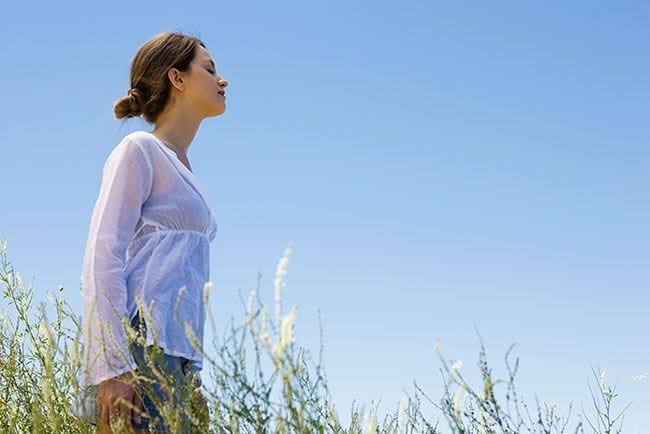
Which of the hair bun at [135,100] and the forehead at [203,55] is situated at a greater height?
the forehead at [203,55]

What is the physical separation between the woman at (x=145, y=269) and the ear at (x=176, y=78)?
9cm

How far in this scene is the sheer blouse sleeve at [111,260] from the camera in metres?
2.42

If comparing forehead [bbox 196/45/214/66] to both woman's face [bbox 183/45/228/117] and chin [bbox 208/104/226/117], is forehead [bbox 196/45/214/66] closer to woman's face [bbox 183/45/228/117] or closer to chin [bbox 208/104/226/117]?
woman's face [bbox 183/45/228/117]

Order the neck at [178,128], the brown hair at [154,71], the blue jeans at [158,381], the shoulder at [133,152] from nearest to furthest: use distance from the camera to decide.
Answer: the blue jeans at [158,381] → the shoulder at [133,152] → the neck at [178,128] → the brown hair at [154,71]

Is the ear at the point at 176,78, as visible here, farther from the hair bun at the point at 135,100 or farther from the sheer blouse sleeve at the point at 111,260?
the sheer blouse sleeve at the point at 111,260

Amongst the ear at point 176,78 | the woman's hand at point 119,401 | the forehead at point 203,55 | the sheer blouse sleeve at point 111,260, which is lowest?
the woman's hand at point 119,401

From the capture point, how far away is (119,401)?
2.34m

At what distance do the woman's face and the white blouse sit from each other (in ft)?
1.04

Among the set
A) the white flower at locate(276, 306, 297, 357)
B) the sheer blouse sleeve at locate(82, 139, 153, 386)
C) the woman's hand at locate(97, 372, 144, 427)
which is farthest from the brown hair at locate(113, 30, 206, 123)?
the white flower at locate(276, 306, 297, 357)

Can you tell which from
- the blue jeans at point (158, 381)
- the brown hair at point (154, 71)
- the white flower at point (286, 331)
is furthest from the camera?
the brown hair at point (154, 71)

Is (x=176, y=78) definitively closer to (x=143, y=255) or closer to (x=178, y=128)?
(x=178, y=128)

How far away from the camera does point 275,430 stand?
2.14 meters

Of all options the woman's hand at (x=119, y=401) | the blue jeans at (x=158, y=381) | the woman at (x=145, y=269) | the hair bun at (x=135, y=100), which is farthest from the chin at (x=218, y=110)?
the woman's hand at (x=119, y=401)

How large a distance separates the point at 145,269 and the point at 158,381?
36 cm
